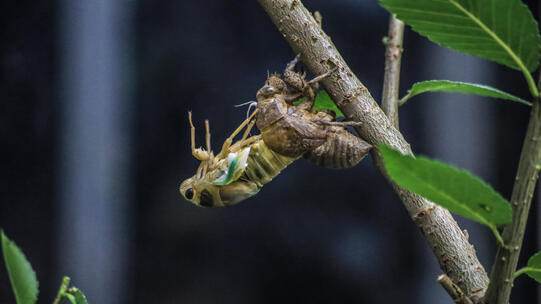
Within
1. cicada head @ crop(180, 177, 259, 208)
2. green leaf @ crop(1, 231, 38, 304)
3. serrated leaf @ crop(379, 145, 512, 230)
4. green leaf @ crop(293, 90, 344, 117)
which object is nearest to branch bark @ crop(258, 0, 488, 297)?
green leaf @ crop(293, 90, 344, 117)

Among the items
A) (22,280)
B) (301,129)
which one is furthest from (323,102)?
(22,280)

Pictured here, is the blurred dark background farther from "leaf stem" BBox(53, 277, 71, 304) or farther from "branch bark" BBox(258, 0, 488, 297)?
"leaf stem" BBox(53, 277, 71, 304)

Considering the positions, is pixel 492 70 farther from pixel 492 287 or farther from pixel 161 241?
pixel 492 287

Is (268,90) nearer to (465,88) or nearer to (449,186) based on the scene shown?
(465,88)

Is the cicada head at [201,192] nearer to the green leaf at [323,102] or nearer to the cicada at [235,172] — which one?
the cicada at [235,172]

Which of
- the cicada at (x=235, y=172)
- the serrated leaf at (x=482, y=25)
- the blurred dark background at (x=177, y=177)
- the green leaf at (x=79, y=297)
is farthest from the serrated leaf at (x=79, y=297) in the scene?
the blurred dark background at (x=177, y=177)

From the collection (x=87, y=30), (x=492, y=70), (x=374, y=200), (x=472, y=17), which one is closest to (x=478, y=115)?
(x=492, y=70)
